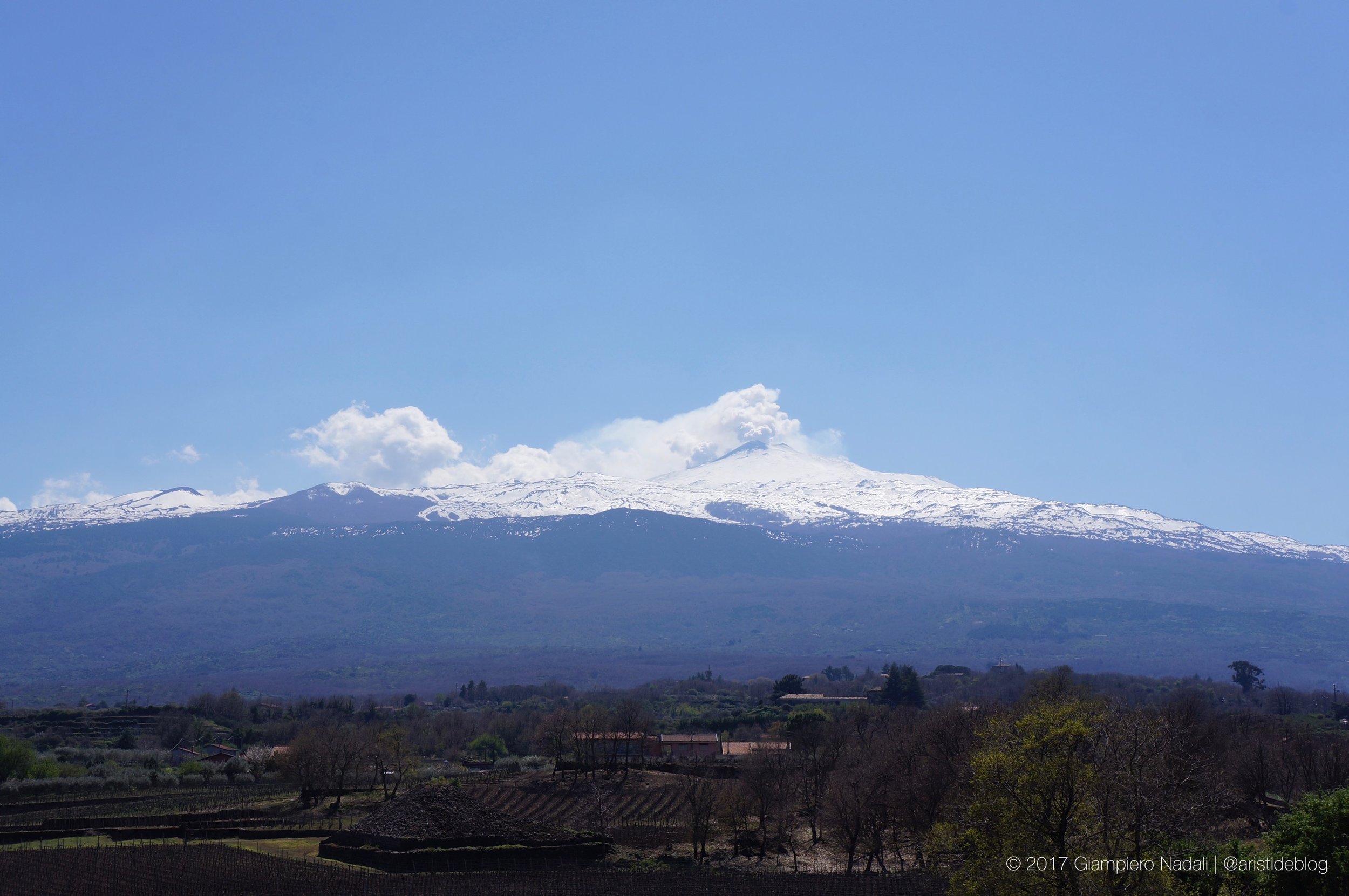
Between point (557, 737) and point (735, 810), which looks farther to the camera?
point (557, 737)

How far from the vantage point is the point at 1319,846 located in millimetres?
20875

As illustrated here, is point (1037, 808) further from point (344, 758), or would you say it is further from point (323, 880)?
point (344, 758)

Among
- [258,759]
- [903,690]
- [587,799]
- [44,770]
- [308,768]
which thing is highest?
[903,690]

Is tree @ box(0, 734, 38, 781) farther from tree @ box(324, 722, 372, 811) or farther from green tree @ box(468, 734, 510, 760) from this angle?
green tree @ box(468, 734, 510, 760)

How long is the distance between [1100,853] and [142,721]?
93.6 meters

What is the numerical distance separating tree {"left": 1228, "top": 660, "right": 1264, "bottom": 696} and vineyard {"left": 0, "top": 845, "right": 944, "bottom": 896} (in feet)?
340

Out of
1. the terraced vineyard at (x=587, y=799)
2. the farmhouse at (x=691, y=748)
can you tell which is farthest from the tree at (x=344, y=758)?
the farmhouse at (x=691, y=748)

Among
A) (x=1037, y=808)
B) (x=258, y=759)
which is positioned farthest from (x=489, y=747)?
(x=1037, y=808)

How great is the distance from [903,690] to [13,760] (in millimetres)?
65733

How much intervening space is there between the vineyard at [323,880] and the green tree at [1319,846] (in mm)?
14402

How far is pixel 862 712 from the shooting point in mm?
82250

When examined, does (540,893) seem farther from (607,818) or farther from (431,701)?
(431,701)

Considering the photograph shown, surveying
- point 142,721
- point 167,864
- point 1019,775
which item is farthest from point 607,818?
point 142,721

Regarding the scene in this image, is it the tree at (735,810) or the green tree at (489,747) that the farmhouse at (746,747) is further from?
the green tree at (489,747)
